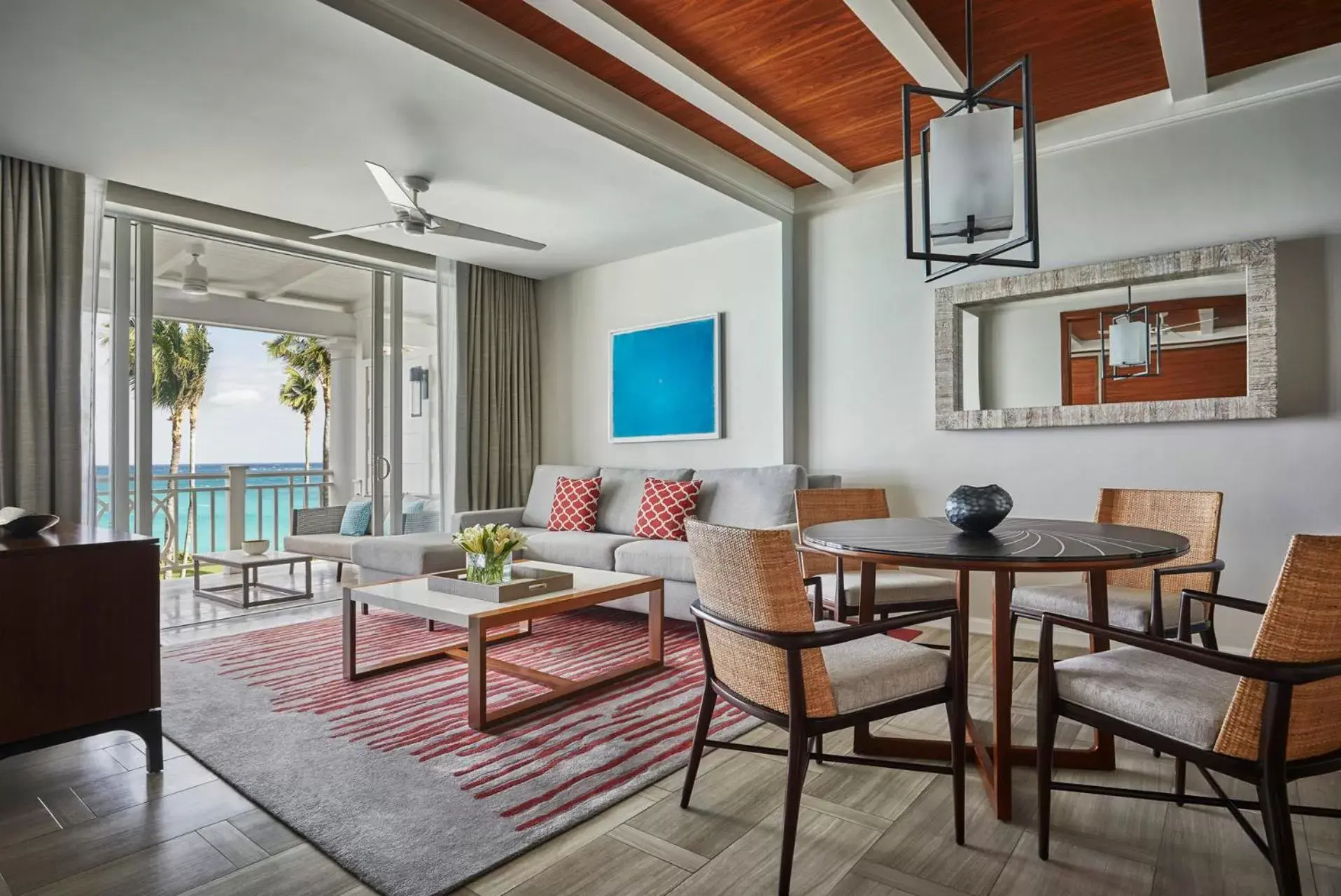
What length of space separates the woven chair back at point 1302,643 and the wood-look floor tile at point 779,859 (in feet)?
2.70

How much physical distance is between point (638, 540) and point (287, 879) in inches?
113

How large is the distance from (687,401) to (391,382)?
231 centimetres

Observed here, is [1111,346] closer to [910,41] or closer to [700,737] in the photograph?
[910,41]

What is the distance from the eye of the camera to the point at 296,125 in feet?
10.5

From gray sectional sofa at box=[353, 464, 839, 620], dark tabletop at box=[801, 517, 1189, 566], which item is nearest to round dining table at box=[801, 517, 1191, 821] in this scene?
dark tabletop at box=[801, 517, 1189, 566]

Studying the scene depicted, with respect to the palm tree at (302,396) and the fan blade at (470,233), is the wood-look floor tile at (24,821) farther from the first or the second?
the palm tree at (302,396)

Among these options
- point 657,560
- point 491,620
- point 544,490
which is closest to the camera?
point 491,620

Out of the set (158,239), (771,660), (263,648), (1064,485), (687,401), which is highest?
(158,239)

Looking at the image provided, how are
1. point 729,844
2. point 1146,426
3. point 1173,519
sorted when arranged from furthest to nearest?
point 1146,426
point 1173,519
point 729,844

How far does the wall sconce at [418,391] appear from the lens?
5.77m

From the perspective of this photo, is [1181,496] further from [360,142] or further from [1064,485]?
[360,142]

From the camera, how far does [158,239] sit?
14.9ft

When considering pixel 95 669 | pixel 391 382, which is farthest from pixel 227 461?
pixel 95 669

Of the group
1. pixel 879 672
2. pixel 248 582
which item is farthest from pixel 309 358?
pixel 879 672
